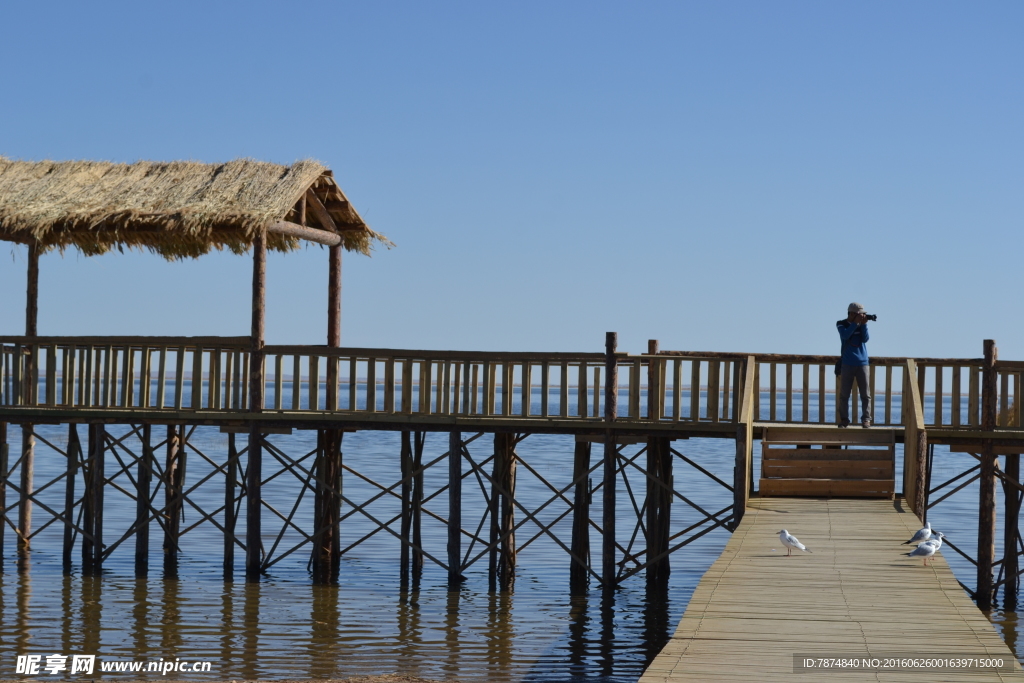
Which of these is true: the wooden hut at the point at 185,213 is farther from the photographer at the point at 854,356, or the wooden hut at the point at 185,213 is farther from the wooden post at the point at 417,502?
the photographer at the point at 854,356

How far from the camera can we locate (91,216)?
1642cm

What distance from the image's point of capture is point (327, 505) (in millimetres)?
17562

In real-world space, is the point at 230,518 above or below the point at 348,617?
above

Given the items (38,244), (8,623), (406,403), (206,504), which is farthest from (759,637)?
(206,504)

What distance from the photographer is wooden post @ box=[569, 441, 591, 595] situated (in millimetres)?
16922

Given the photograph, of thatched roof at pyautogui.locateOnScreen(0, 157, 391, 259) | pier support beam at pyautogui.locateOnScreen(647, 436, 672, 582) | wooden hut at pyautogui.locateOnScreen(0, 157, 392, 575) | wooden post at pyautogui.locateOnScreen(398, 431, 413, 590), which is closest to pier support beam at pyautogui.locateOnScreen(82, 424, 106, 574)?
wooden hut at pyautogui.locateOnScreen(0, 157, 392, 575)

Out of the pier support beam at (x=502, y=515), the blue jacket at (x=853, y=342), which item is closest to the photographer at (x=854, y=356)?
the blue jacket at (x=853, y=342)

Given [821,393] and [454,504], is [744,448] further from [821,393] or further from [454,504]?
Answer: [454,504]

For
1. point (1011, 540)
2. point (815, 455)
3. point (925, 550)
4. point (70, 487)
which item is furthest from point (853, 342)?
point (70, 487)

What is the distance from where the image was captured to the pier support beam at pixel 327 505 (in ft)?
56.5

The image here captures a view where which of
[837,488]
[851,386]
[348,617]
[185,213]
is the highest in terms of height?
[185,213]

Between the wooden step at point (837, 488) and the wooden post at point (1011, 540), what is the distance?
3.50m

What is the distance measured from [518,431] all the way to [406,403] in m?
1.54

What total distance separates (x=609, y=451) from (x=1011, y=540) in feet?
20.1
